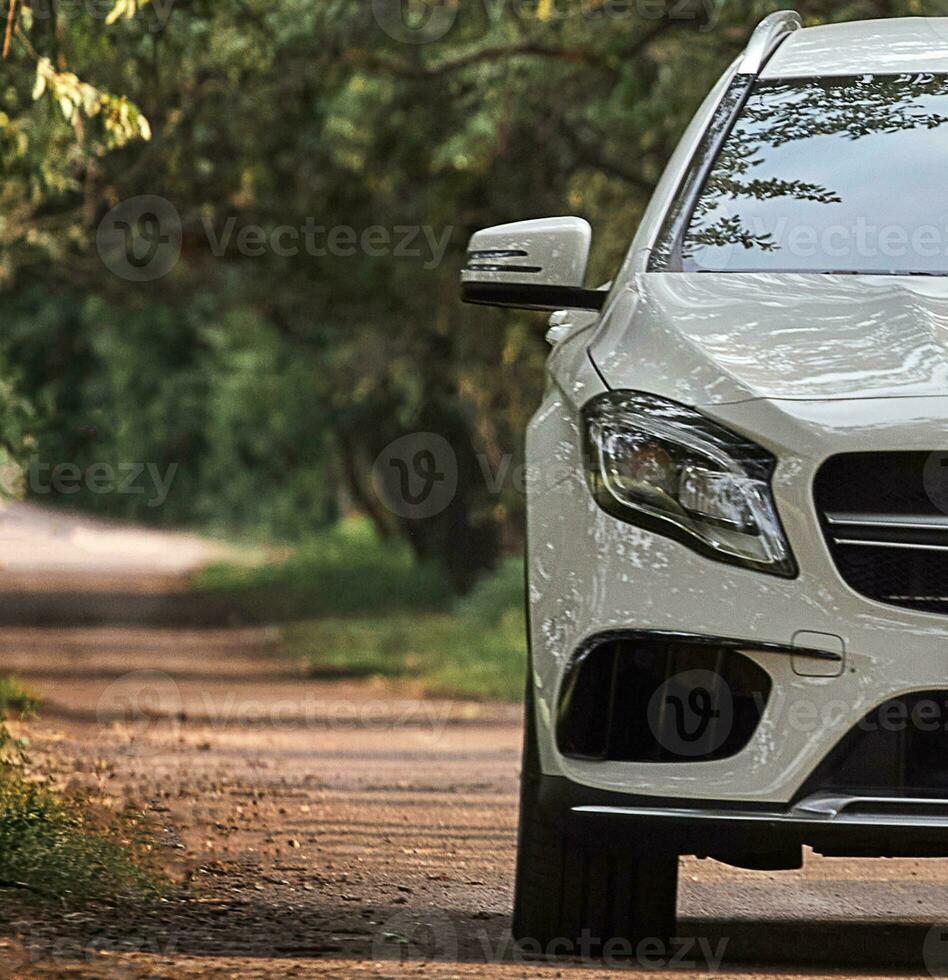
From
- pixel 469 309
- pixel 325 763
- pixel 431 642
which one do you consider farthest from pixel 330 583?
pixel 325 763

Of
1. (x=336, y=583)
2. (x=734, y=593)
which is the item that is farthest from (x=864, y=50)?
(x=336, y=583)

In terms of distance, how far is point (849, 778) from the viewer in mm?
4305

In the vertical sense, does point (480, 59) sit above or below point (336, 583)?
above

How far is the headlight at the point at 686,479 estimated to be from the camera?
14.2 feet

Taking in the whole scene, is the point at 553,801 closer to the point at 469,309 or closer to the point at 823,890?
the point at 823,890

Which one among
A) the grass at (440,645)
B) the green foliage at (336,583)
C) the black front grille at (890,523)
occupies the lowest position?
the green foliage at (336,583)

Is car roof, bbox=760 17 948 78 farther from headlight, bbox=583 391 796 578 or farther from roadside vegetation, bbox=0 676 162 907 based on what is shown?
roadside vegetation, bbox=0 676 162 907

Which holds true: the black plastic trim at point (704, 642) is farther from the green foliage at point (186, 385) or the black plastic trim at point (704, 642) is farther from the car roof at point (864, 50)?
the green foliage at point (186, 385)

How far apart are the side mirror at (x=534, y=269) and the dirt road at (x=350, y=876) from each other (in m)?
1.51

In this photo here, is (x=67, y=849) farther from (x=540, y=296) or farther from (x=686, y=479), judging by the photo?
(x=686, y=479)

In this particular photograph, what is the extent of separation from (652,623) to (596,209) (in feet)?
42.4

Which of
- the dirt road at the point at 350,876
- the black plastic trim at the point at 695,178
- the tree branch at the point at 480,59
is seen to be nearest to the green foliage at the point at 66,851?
the dirt road at the point at 350,876

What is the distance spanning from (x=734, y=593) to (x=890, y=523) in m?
0.33

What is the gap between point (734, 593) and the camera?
4.30 meters
